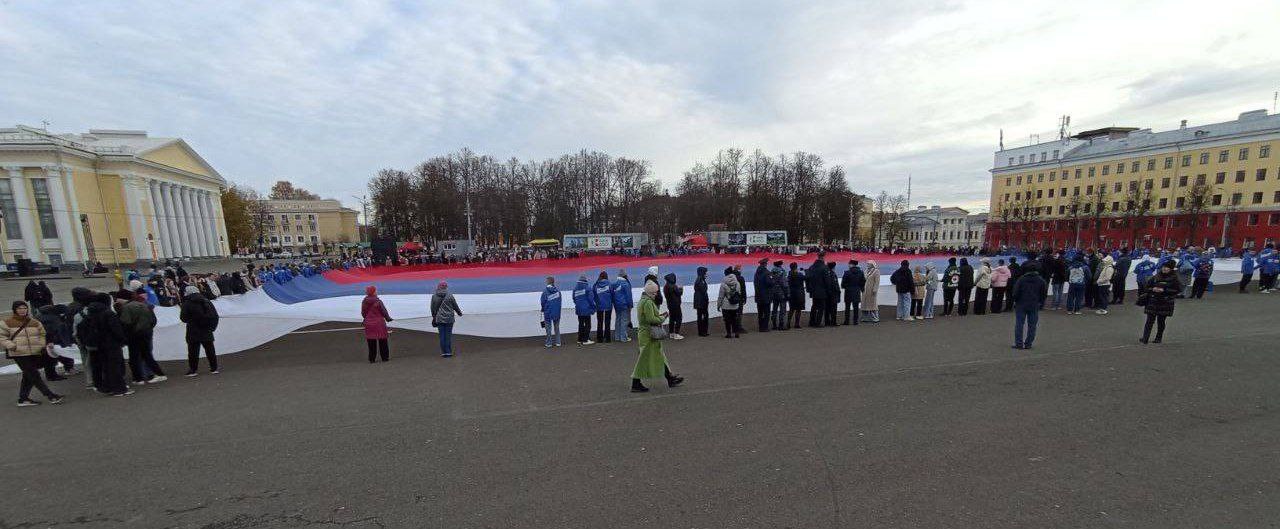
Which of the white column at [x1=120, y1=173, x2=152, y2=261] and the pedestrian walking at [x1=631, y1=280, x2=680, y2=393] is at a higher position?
the white column at [x1=120, y1=173, x2=152, y2=261]

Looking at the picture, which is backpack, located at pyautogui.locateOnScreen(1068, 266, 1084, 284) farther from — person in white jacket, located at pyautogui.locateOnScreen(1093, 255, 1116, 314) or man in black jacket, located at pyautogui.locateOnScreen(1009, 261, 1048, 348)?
man in black jacket, located at pyautogui.locateOnScreen(1009, 261, 1048, 348)

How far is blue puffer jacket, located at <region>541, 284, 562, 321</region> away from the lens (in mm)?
9430

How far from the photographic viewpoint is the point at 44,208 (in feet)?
146

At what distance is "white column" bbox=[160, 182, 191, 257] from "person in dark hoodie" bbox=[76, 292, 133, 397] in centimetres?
6838

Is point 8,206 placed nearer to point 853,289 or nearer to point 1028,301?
point 853,289

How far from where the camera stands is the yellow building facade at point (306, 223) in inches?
4065

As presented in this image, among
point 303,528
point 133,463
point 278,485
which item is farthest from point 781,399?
point 133,463

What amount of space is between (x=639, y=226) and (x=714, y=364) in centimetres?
5717

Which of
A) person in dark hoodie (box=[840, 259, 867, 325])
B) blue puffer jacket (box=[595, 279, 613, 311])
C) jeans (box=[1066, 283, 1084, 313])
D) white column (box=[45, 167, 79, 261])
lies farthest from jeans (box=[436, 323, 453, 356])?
white column (box=[45, 167, 79, 261])

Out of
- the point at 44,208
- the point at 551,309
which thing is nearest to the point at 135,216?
the point at 44,208

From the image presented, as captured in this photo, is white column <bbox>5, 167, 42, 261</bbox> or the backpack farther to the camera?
white column <bbox>5, 167, 42, 261</bbox>

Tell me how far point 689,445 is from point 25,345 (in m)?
9.04

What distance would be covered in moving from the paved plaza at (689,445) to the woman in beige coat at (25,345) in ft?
1.12

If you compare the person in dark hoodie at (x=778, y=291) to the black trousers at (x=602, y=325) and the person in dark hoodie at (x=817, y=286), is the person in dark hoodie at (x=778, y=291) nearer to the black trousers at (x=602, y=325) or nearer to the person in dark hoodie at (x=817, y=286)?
the person in dark hoodie at (x=817, y=286)
